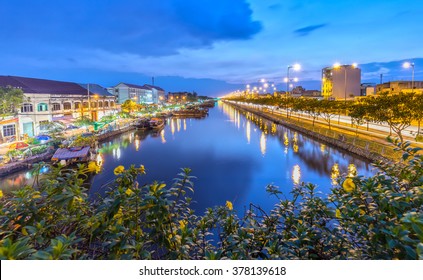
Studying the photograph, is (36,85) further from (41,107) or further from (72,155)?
(72,155)

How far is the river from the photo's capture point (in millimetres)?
18406

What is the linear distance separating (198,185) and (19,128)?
22.2m

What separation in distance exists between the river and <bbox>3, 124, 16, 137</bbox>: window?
349 inches

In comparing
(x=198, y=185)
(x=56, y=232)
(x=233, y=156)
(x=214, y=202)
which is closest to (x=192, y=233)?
(x=56, y=232)

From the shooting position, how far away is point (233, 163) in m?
26.8

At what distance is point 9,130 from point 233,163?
893 inches

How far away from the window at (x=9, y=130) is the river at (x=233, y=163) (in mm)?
8871

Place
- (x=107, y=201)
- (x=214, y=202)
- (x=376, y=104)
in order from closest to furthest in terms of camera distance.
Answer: (x=107, y=201) → (x=214, y=202) → (x=376, y=104)

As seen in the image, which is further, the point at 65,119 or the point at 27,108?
the point at 65,119

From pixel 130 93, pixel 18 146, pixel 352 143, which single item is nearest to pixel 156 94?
pixel 130 93

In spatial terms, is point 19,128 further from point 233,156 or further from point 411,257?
point 411,257

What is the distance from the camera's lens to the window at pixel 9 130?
2729 cm

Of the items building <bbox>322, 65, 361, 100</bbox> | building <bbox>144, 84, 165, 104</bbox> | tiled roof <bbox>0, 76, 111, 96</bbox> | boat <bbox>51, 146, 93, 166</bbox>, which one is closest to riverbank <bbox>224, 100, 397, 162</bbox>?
boat <bbox>51, 146, 93, 166</bbox>

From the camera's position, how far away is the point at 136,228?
2.70 metres
